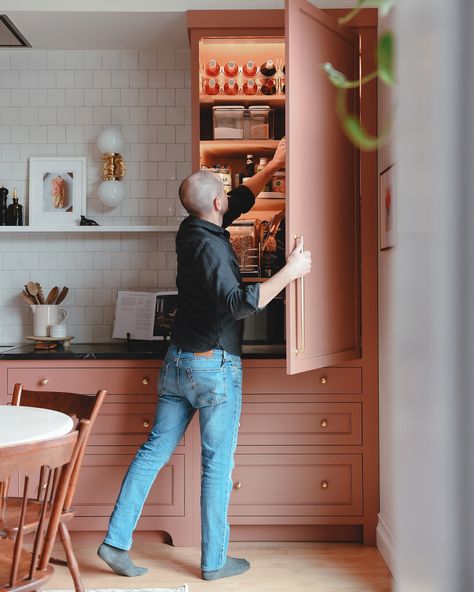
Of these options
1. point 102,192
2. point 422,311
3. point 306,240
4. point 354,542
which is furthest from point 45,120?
point 422,311

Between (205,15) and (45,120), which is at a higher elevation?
(205,15)

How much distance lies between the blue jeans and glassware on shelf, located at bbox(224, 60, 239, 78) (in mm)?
1510

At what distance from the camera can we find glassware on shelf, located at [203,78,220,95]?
3639mm

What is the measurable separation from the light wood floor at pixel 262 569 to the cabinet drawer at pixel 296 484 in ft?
0.55

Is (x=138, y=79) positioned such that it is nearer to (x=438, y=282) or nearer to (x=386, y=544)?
(x=386, y=544)

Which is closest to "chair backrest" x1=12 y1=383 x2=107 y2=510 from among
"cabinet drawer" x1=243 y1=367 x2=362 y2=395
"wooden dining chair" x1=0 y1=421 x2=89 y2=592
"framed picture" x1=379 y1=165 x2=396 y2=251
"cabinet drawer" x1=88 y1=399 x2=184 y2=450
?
"wooden dining chair" x1=0 y1=421 x2=89 y2=592

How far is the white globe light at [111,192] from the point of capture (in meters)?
3.92

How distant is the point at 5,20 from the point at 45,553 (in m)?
2.74

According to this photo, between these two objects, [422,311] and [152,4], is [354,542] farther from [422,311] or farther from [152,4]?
[422,311]

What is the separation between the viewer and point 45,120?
404cm

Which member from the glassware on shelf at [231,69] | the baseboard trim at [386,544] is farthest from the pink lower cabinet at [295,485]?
the glassware on shelf at [231,69]

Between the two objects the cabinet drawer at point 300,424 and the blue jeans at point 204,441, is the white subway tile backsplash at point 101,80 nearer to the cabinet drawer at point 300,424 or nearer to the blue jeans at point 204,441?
the blue jeans at point 204,441

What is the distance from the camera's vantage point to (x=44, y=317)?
12.4ft

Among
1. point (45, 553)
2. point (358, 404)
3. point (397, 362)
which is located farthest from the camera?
point (358, 404)
